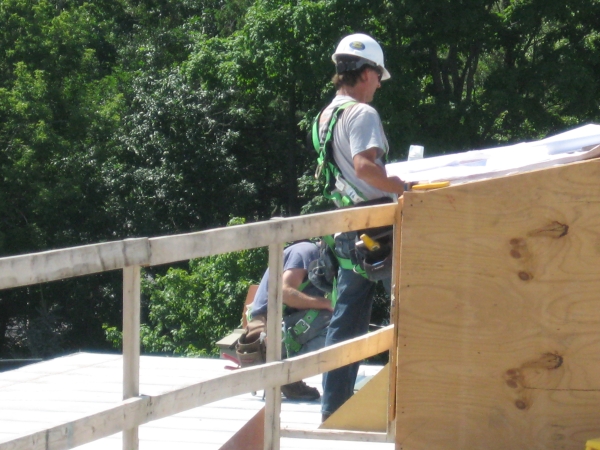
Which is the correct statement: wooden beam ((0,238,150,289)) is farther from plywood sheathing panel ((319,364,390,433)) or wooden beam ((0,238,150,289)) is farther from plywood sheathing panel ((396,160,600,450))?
plywood sheathing panel ((319,364,390,433))

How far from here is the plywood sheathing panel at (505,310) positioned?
2736 millimetres

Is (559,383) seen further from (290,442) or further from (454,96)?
(454,96)

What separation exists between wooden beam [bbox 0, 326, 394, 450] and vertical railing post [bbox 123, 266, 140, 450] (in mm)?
40

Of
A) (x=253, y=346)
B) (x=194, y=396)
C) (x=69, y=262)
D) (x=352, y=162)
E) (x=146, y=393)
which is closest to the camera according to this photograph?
(x=69, y=262)

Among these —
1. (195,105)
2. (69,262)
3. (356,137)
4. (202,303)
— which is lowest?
(202,303)

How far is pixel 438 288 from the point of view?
2.81 metres

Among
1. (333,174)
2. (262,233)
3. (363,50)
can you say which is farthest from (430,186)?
(363,50)

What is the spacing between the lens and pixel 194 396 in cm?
257

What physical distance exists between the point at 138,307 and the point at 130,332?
0.07 meters

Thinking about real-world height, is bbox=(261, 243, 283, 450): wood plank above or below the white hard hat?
below

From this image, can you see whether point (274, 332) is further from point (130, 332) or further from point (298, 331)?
point (298, 331)

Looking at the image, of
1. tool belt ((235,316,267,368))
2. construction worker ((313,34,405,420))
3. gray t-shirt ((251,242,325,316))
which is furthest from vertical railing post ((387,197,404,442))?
gray t-shirt ((251,242,325,316))

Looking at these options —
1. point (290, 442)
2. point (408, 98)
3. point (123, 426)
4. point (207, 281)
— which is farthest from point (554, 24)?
point (123, 426)

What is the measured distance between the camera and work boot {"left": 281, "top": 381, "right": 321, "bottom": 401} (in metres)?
4.52
